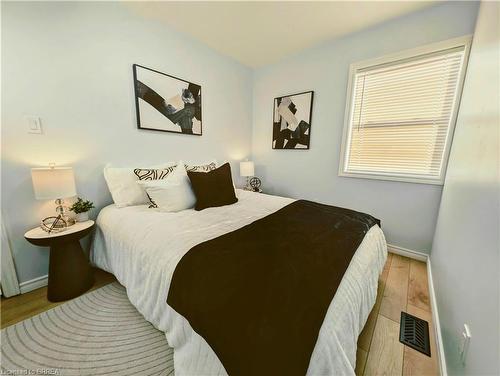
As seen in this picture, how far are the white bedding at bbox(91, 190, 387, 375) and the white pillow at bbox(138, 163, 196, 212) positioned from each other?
0.11 m

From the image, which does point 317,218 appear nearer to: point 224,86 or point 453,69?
point 453,69

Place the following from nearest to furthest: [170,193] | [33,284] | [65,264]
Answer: [65,264] → [33,284] → [170,193]

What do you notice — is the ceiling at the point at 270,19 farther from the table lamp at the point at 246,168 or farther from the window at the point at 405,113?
the table lamp at the point at 246,168

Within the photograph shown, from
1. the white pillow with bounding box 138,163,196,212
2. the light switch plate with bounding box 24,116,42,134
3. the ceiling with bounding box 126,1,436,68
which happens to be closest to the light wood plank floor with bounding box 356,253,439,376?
the white pillow with bounding box 138,163,196,212

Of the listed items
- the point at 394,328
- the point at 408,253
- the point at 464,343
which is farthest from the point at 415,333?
the point at 408,253

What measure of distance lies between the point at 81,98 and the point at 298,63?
2.59 m

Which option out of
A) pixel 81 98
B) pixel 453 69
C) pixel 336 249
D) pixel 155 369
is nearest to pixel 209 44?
pixel 81 98

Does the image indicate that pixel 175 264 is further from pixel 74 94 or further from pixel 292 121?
pixel 292 121

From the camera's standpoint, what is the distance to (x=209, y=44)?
2580 mm

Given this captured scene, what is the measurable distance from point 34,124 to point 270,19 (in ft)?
7.77

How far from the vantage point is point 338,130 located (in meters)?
2.53

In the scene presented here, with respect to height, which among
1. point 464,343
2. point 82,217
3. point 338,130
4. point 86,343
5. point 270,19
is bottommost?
point 86,343

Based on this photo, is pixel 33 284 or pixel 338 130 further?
pixel 338 130

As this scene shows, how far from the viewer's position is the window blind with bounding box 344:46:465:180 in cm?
192
